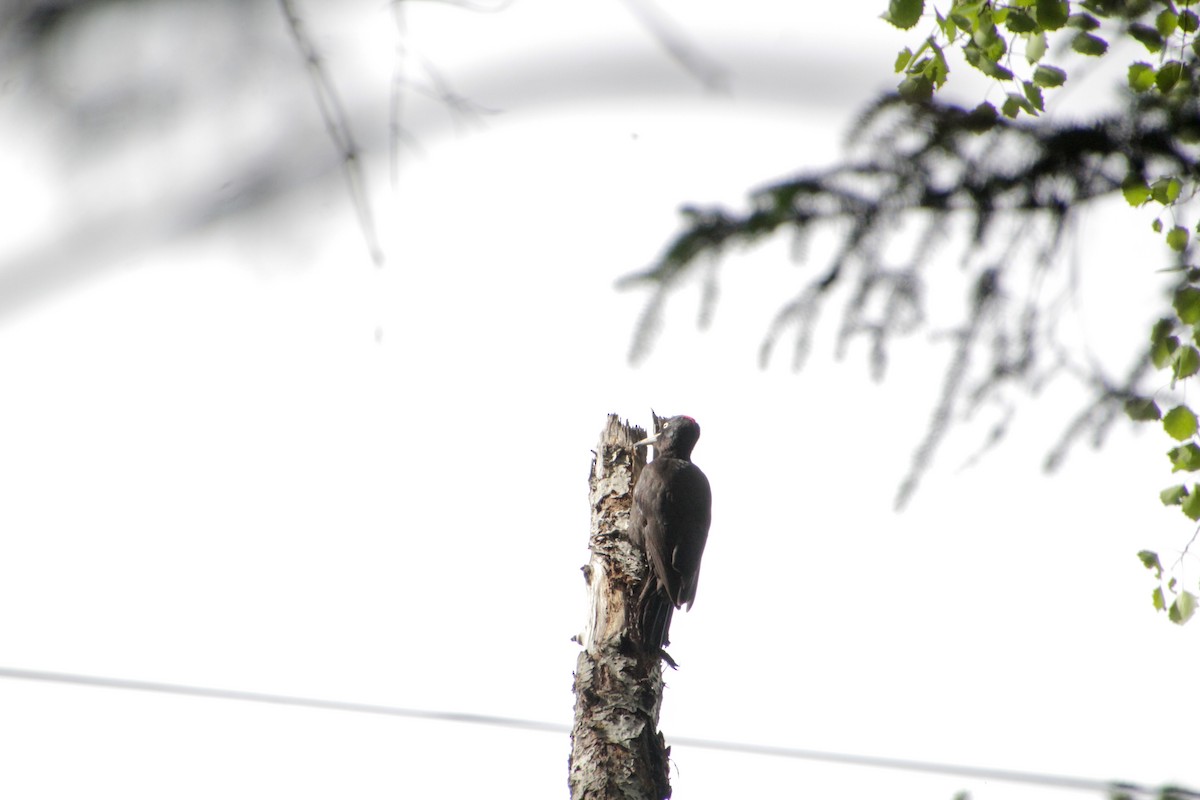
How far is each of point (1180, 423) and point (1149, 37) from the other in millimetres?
950

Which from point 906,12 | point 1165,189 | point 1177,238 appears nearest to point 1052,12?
point 906,12

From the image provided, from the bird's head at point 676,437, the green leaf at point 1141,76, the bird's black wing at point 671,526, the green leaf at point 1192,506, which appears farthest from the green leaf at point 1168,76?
the bird's head at point 676,437

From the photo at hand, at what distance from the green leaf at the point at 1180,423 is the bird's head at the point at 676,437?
10.8 feet

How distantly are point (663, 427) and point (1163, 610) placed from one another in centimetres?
342

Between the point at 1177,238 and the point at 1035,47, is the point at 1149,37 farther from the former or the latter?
the point at 1177,238

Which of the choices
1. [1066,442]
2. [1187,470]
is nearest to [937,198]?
[1066,442]

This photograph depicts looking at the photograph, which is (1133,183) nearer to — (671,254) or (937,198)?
(937,198)

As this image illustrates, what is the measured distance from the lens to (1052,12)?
2.28 metres

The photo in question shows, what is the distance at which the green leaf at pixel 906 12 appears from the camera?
86.7 inches

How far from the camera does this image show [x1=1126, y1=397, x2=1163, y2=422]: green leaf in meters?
2.59

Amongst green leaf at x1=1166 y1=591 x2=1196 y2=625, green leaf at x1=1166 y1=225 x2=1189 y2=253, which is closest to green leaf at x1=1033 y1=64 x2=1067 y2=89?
green leaf at x1=1166 y1=225 x2=1189 y2=253

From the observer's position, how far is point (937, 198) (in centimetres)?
233

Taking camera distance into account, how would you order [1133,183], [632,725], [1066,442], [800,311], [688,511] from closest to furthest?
[1133,183], [800,311], [1066,442], [632,725], [688,511]

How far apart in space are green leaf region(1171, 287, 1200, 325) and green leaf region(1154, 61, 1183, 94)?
0.51 meters
